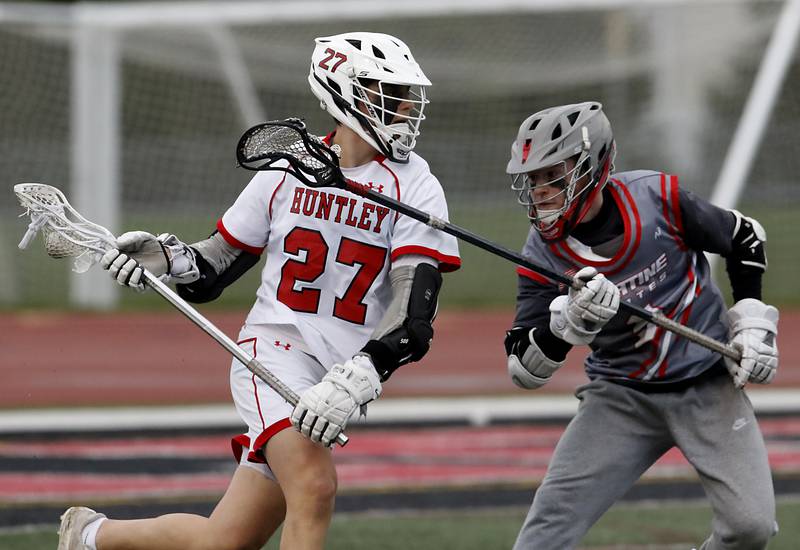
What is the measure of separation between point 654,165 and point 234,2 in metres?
4.39

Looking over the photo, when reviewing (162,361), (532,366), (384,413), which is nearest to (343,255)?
(532,366)

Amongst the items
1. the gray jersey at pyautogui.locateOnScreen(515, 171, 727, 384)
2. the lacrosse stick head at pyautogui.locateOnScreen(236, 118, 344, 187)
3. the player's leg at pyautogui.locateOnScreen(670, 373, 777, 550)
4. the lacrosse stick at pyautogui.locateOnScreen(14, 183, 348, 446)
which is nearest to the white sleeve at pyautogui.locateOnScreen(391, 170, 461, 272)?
the lacrosse stick head at pyautogui.locateOnScreen(236, 118, 344, 187)

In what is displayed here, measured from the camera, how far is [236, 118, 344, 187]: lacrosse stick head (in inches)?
172

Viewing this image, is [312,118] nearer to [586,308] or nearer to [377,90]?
[377,90]

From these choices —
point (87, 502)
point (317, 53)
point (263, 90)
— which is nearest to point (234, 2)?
point (263, 90)

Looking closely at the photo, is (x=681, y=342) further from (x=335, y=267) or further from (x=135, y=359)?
(x=135, y=359)

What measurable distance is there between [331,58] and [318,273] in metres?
0.71

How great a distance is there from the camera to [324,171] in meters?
4.39

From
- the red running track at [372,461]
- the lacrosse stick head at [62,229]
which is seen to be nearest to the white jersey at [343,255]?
the lacrosse stick head at [62,229]

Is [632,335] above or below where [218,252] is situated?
below

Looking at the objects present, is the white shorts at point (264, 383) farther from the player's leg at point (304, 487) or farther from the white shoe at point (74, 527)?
the white shoe at point (74, 527)

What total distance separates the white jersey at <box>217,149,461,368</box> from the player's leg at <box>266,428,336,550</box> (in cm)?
36

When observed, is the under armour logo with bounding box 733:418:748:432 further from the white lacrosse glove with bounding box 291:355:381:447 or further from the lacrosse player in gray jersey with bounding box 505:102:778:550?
the white lacrosse glove with bounding box 291:355:381:447

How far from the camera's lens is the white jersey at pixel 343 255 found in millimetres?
4469
